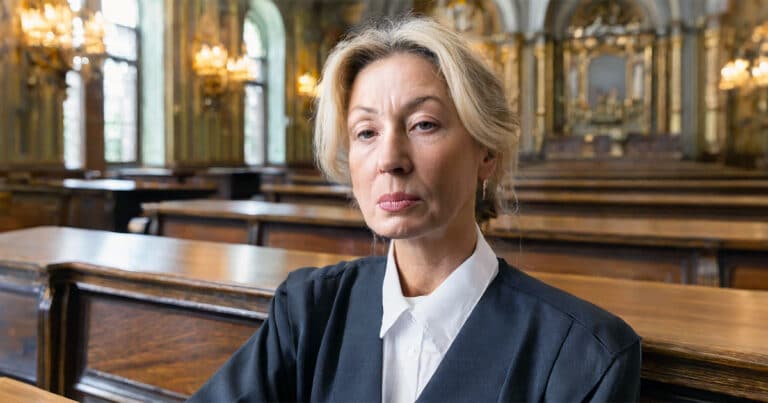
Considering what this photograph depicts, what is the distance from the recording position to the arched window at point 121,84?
10.7m

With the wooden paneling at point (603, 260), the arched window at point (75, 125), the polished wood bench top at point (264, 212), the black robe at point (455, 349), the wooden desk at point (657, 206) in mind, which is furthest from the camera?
the arched window at point (75, 125)

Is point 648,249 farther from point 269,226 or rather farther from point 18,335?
point 18,335

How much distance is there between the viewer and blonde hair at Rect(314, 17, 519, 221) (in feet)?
3.60

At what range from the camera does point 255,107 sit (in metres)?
14.4

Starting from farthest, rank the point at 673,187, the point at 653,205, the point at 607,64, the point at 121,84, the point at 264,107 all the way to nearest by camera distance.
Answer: the point at 607,64 < the point at 264,107 < the point at 121,84 < the point at 673,187 < the point at 653,205

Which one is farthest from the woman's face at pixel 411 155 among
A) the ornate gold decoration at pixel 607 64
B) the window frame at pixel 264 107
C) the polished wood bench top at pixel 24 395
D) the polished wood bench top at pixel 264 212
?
the ornate gold decoration at pixel 607 64

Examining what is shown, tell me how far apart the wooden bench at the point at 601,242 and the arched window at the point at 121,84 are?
7616mm

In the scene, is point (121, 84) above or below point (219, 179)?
above

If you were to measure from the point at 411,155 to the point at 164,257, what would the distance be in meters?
1.34

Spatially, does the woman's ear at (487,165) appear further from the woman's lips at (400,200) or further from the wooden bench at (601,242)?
the wooden bench at (601,242)

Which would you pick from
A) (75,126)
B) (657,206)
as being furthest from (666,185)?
(75,126)

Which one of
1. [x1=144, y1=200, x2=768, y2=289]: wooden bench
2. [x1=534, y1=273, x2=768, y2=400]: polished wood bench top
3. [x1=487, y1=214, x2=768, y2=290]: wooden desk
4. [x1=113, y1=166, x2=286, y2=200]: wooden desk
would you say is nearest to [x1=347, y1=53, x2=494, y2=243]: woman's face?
[x1=534, y1=273, x2=768, y2=400]: polished wood bench top

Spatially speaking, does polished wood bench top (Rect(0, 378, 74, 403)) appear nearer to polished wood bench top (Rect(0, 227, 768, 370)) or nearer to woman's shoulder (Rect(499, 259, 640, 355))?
polished wood bench top (Rect(0, 227, 768, 370))

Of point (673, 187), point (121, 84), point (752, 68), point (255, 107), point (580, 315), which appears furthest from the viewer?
point (255, 107)
